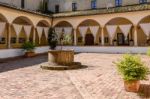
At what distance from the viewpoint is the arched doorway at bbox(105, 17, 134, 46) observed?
26984 mm

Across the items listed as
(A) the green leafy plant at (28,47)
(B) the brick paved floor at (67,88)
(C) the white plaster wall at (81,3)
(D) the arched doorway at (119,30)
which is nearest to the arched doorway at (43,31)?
(A) the green leafy plant at (28,47)

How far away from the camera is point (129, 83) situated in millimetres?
8609

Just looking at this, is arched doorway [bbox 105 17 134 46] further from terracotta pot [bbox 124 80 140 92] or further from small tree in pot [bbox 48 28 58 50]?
terracotta pot [bbox 124 80 140 92]

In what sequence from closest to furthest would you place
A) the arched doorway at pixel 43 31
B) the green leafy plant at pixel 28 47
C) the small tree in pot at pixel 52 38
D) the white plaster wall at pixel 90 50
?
1. the white plaster wall at pixel 90 50
2. the green leafy plant at pixel 28 47
3. the arched doorway at pixel 43 31
4. the small tree in pot at pixel 52 38

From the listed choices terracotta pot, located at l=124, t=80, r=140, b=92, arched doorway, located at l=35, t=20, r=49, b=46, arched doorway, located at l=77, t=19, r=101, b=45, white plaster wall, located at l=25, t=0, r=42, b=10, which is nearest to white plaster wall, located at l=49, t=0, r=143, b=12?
white plaster wall, located at l=25, t=0, r=42, b=10

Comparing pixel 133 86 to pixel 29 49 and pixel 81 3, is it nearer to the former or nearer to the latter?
pixel 29 49

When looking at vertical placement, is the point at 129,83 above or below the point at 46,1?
below

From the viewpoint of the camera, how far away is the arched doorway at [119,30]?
26984 millimetres

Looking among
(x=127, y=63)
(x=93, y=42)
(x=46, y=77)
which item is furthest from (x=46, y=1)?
(x=127, y=63)

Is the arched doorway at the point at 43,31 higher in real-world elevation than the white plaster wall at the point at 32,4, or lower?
lower

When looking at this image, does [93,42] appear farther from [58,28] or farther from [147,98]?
[147,98]

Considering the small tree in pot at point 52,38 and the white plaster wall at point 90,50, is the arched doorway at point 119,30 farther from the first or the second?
the small tree in pot at point 52,38

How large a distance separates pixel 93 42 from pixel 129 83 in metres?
24.6

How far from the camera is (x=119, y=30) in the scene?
3162 centimetres
